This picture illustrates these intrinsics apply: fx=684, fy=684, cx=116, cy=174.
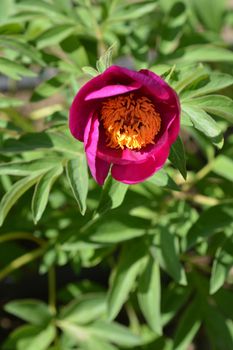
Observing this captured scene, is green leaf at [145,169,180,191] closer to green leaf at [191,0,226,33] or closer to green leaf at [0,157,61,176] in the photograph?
green leaf at [0,157,61,176]

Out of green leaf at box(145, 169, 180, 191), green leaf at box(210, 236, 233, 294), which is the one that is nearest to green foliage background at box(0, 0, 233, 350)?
green leaf at box(210, 236, 233, 294)

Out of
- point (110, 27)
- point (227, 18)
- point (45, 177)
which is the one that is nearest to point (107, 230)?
point (45, 177)

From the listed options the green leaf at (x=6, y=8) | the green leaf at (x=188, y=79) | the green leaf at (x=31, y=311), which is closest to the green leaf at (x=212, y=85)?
the green leaf at (x=188, y=79)

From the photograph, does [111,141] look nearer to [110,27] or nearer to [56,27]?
[56,27]

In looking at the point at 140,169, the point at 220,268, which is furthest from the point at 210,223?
the point at 140,169

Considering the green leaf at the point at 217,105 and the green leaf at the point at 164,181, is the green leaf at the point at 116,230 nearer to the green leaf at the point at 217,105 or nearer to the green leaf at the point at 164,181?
the green leaf at the point at 164,181

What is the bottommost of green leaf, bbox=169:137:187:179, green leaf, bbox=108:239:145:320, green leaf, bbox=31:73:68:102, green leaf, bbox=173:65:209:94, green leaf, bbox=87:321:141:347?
green leaf, bbox=87:321:141:347
